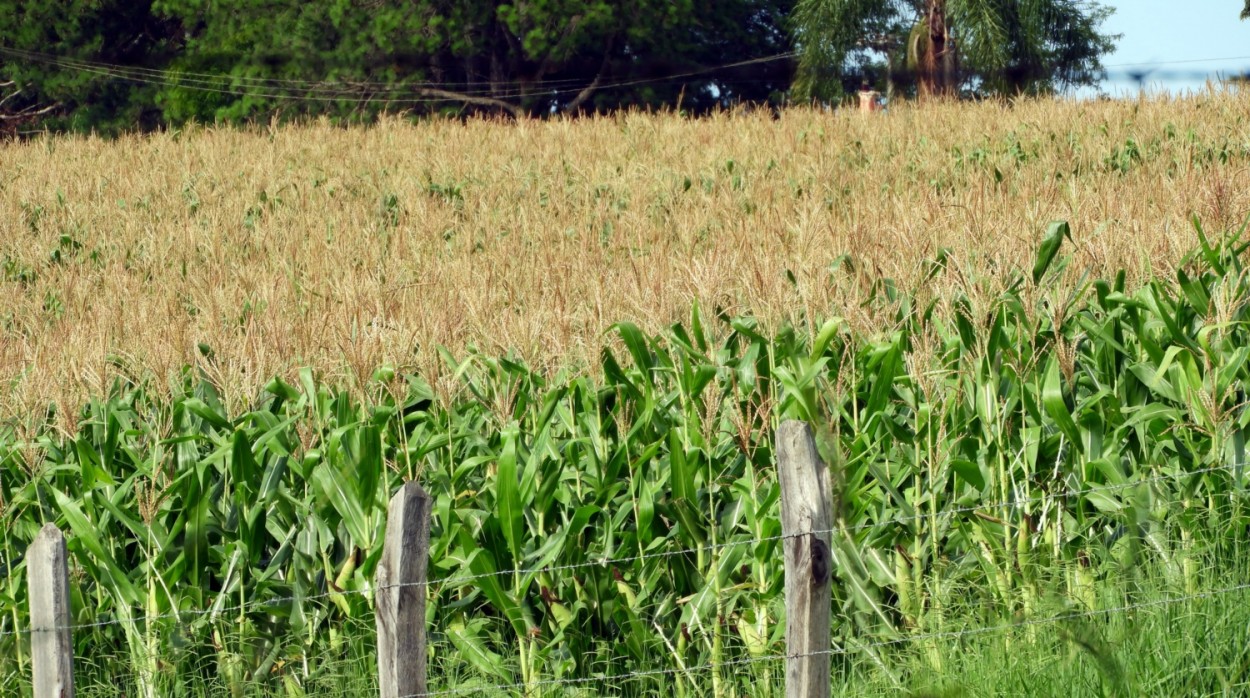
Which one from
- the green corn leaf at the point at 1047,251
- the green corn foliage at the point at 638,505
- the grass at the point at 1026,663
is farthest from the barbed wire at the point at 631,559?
the green corn leaf at the point at 1047,251

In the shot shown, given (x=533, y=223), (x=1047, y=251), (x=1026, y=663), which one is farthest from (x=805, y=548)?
(x=533, y=223)

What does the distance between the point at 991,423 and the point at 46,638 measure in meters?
3.19

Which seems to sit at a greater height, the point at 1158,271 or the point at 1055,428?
the point at 1158,271

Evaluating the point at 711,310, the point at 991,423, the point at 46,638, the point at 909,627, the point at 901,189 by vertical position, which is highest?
the point at 901,189

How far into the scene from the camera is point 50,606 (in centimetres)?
319

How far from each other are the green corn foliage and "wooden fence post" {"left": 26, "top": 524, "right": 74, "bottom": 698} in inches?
41.3

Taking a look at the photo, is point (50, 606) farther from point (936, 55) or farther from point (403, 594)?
point (936, 55)

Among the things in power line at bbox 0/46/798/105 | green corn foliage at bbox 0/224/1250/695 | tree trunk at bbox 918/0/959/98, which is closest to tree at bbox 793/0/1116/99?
tree trunk at bbox 918/0/959/98

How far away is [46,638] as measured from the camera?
126 inches

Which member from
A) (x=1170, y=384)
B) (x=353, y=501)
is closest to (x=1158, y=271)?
(x=1170, y=384)

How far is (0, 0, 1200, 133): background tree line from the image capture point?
2556 cm

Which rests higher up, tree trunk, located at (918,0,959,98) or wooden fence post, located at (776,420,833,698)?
tree trunk, located at (918,0,959,98)

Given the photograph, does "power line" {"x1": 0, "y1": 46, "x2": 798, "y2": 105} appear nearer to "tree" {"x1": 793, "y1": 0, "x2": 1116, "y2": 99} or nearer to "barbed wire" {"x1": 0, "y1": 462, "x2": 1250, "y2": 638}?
"tree" {"x1": 793, "y1": 0, "x2": 1116, "y2": 99}

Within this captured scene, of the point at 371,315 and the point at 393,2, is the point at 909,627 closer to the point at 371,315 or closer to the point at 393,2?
the point at 371,315
